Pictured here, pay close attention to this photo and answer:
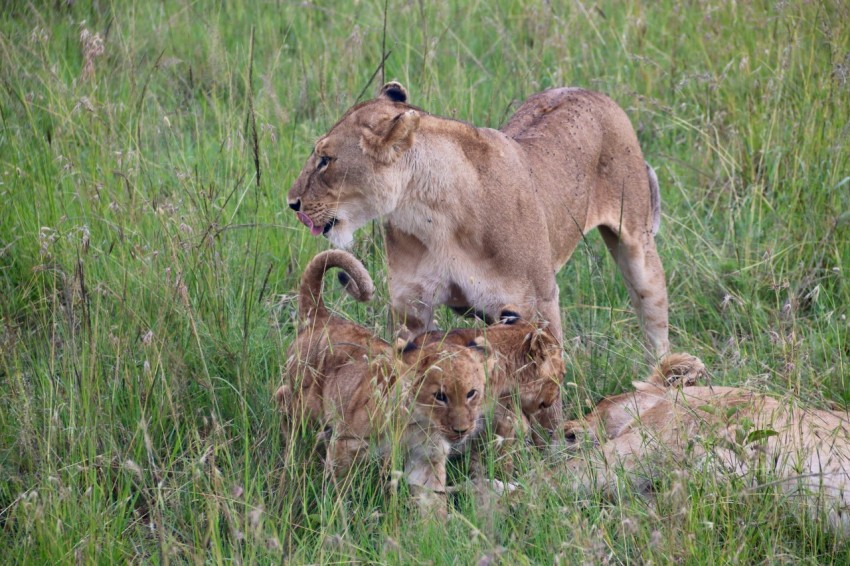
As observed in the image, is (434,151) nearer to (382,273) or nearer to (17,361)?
(382,273)

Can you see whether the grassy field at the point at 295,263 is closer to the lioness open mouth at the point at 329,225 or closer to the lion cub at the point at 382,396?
the lion cub at the point at 382,396

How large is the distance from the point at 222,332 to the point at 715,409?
1.93 meters

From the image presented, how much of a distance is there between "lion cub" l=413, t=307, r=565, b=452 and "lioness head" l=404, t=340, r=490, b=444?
6.1 inches

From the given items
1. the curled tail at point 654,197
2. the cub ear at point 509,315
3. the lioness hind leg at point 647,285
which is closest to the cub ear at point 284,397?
the cub ear at point 509,315

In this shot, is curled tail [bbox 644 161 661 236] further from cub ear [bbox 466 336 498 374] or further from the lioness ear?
cub ear [bbox 466 336 498 374]

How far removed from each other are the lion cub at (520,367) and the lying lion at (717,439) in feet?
0.49

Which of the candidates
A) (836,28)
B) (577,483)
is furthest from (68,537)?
(836,28)

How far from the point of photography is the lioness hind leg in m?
5.49

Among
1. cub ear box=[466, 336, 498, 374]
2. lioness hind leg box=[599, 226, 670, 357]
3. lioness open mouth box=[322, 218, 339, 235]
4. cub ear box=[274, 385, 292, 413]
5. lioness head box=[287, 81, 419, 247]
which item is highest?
lioness head box=[287, 81, 419, 247]

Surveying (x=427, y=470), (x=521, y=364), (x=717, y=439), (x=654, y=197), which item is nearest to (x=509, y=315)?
(x=521, y=364)

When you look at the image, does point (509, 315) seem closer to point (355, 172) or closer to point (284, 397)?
point (355, 172)

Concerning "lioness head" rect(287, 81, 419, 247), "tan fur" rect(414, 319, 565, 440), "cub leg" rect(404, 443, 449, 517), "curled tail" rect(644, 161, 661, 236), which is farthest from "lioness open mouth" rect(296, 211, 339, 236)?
"curled tail" rect(644, 161, 661, 236)

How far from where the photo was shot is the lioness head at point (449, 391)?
3840mm

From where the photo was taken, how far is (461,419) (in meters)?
3.86
